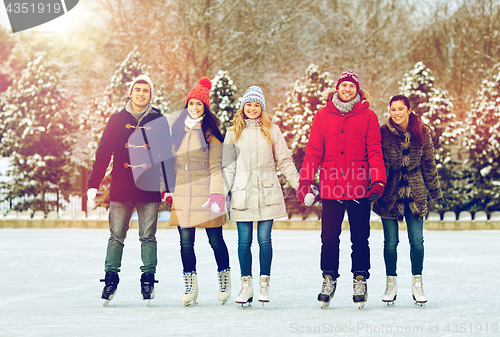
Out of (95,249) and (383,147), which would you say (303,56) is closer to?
(95,249)

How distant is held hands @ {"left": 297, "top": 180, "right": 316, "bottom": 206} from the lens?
17.7 feet

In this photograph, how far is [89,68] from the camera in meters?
27.5

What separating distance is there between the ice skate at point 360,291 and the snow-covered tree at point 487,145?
43.6 feet

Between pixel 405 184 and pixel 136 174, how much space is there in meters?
2.20

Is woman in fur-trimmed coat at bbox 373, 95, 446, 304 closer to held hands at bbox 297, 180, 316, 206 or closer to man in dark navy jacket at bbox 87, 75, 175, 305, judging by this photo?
held hands at bbox 297, 180, 316, 206

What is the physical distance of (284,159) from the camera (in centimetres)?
577

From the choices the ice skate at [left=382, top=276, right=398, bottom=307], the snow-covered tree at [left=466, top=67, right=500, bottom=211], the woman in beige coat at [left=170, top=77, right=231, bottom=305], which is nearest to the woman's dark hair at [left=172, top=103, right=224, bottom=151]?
the woman in beige coat at [left=170, top=77, right=231, bottom=305]

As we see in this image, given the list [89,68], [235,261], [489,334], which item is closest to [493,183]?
[235,261]

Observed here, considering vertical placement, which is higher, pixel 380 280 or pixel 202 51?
pixel 202 51

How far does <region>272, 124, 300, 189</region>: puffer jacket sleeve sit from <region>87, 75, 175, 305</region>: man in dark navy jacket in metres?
0.88

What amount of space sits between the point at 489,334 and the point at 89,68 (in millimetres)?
24866

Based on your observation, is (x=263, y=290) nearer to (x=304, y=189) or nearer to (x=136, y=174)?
(x=304, y=189)

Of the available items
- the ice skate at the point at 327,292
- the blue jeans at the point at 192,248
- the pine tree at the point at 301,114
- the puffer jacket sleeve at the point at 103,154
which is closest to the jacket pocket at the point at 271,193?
the blue jeans at the point at 192,248

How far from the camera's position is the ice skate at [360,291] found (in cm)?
539
